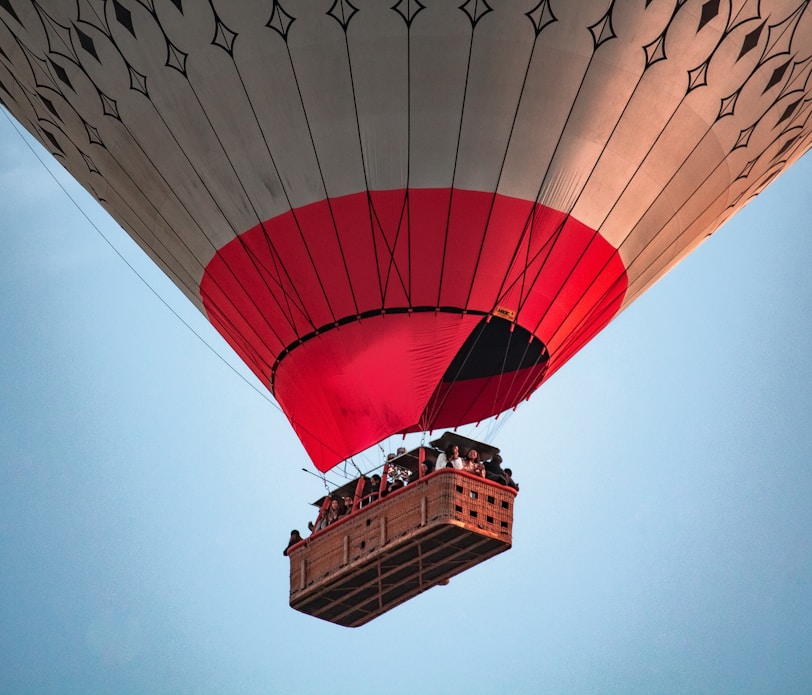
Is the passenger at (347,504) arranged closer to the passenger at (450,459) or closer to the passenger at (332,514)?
the passenger at (332,514)

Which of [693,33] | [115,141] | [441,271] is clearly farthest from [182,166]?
[693,33]

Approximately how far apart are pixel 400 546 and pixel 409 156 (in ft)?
12.6

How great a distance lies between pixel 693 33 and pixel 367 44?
10.3 feet

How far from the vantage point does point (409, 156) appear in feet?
53.1

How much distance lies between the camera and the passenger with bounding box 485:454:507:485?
16.2 metres

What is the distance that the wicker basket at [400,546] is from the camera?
51.4ft

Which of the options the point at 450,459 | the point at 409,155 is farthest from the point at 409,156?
the point at 450,459

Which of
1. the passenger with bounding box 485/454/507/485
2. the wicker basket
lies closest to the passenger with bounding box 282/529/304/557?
Result: the wicker basket

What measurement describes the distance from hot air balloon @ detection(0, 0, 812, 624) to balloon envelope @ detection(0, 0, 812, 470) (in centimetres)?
2

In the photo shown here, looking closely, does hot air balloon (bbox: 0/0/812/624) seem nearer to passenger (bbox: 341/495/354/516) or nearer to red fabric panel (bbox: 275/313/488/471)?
red fabric panel (bbox: 275/313/488/471)

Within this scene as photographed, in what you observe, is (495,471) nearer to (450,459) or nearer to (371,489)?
(450,459)

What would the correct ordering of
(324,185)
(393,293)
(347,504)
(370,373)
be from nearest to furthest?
(324,185)
(393,293)
(347,504)
(370,373)

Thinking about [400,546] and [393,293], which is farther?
[393,293]

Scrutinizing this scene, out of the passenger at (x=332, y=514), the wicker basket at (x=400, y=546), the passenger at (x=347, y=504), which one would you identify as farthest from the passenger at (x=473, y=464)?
the passenger at (x=332, y=514)
